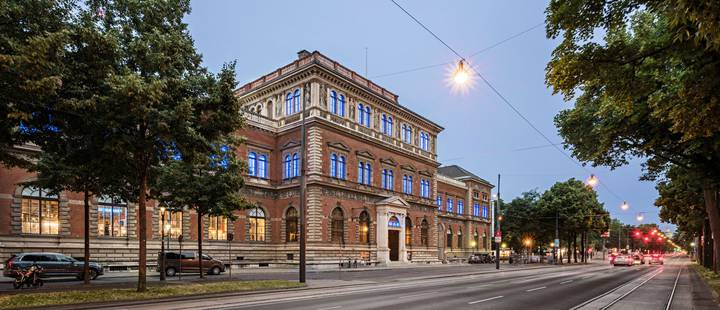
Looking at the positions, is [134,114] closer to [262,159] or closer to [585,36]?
[585,36]

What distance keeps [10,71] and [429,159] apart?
52635 millimetres

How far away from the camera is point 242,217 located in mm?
43594

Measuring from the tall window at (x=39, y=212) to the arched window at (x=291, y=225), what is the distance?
19.3 m

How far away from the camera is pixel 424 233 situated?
194 feet

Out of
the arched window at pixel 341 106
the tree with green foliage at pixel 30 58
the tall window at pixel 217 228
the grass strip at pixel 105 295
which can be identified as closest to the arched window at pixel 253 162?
the tall window at pixel 217 228

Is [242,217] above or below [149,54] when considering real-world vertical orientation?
below

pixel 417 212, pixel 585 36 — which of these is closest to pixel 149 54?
pixel 585 36

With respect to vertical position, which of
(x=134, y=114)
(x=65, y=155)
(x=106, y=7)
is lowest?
(x=65, y=155)

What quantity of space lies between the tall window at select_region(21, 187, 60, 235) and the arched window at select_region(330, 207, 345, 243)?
2238 cm

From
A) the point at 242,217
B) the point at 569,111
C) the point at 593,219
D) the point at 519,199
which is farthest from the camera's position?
the point at 519,199

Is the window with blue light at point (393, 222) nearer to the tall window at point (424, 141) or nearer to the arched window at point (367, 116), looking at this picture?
the arched window at point (367, 116)

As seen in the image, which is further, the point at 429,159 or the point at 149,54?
the point at 429,159

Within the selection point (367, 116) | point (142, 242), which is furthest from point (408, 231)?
point (142, 242)

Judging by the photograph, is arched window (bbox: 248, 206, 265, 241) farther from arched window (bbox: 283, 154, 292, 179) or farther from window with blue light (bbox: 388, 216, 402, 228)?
window with blue light (bbox: 388, 216, 402, 228)
